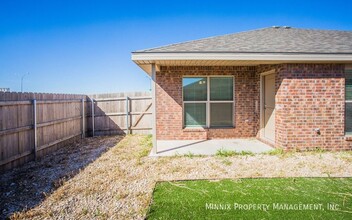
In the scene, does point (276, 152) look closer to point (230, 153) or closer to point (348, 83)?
point (230, 153)

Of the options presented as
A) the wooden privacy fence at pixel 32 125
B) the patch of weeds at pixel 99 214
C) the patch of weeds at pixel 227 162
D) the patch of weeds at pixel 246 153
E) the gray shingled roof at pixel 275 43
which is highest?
the gray shingled roof at pixel 275 43

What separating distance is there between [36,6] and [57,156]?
844 centimetres

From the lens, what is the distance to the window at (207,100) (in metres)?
9.33

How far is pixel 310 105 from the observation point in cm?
730

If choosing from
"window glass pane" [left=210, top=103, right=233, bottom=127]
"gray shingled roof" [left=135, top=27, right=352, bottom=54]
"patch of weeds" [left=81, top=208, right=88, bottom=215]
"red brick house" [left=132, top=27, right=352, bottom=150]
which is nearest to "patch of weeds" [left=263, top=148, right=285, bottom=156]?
"red brick house" [left=132, top=27, right=352, bottom=150]

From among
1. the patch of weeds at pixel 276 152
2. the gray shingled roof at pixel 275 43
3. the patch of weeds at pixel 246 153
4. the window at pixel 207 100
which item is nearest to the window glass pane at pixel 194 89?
the window at pixel 207 100

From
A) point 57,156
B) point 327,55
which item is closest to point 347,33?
point 327,55

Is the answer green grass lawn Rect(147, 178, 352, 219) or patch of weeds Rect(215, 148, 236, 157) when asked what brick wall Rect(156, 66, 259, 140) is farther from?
green grass lawn Rect(147, 178, 352, 219)

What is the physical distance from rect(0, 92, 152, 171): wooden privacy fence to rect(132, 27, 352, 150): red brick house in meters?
3.10

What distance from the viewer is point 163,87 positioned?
9352mm

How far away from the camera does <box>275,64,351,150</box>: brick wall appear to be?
7.26 m

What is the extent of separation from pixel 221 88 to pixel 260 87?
146 cm

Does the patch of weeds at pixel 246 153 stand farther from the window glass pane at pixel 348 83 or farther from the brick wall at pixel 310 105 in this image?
the window glass pane at pixel 348 83

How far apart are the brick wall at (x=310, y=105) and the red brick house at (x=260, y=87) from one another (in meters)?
0.03
